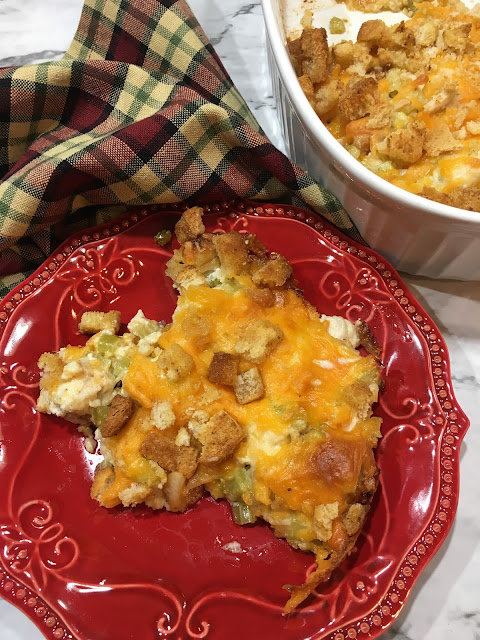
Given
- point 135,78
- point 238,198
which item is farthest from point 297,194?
point 135,78

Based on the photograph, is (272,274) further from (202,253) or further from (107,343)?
(107,343)

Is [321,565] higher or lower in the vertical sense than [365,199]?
lower

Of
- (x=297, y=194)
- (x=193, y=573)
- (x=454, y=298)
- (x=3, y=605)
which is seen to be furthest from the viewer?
(x=454, y=298)

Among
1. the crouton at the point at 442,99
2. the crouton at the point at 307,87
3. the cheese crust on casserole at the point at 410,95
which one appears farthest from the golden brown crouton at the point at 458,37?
the crouton at the point at 307,87

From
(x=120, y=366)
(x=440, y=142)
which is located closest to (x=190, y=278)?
(x=120, y=366)

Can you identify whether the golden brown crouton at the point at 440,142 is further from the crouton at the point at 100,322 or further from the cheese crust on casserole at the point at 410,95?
the crouton at the point at 100,322

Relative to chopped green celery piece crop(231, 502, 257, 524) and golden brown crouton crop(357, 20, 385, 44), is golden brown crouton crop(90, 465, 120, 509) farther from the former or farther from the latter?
golden brown crouton crop(357, 20, 385, 44)

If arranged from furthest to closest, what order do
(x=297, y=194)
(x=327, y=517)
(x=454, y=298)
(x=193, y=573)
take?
(x=454, y=298)
(x=297, y=194)
(x=193, y=573)
(x=327, y=517)

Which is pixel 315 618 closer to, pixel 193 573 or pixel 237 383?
pixel 193 573
